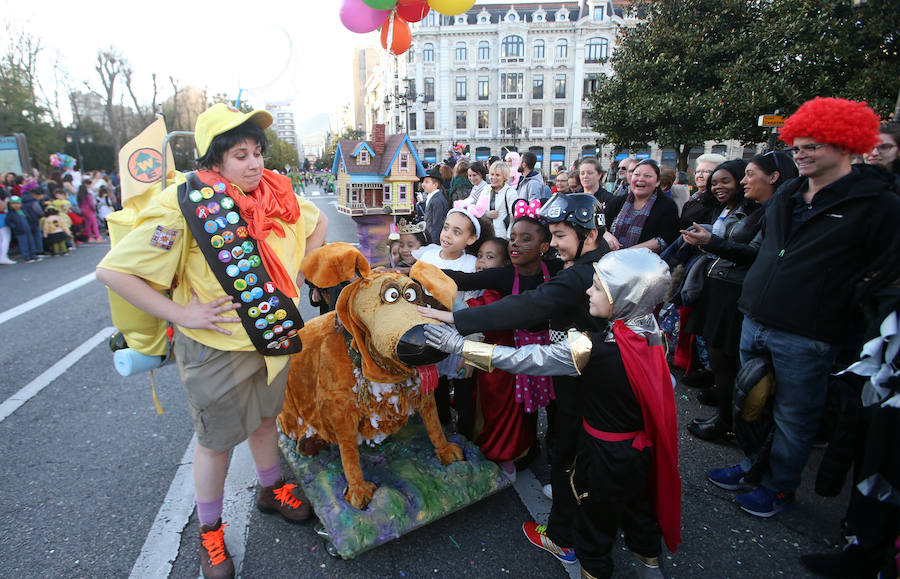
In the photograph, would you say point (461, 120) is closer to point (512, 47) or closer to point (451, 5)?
point (512, 47)

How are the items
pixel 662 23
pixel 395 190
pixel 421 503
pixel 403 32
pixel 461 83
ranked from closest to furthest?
pixel 421 503
pixel 403 32
pixel 395 190
pixel 662 23
pixel 461 83

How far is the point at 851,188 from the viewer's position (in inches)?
89.4

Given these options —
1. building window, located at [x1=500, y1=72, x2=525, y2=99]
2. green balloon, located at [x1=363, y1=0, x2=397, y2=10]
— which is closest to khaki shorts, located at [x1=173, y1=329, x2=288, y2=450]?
green balloon, located at [x1=363, y1=0, x2=397, y2=10]

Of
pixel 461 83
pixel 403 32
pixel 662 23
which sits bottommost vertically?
pixel 403 32

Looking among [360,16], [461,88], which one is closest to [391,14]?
[360,16]

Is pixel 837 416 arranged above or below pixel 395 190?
below

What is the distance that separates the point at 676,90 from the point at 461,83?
34.8 metres

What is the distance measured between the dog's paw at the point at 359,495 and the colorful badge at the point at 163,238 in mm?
1476

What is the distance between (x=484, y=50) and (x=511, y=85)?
4290 millimetres

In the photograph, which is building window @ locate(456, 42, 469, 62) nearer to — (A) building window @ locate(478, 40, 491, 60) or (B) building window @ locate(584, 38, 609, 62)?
(A) building window @ locate(478, 40, 491, 60)

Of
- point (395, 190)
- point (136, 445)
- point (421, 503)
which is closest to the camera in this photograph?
point (421, 503)

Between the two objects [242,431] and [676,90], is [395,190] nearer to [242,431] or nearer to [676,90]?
[242,431]

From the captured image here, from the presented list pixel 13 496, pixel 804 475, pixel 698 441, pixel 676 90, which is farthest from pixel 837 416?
pixel 676 90

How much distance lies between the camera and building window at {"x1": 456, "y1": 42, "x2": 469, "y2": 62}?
148ft
